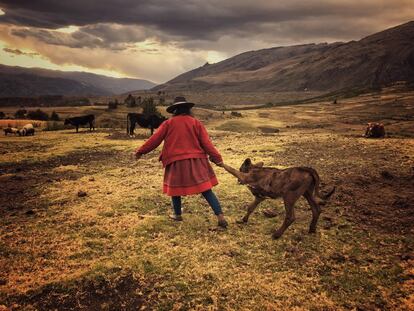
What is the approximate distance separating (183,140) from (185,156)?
322mm

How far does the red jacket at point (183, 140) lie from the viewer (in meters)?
6.72

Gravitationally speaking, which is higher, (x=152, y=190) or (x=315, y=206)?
(x=315, y=206)

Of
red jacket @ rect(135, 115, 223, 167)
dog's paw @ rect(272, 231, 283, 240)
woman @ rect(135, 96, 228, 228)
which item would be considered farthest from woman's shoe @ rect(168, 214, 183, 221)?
dog's paw @ rect(272, 231, 283, 240)

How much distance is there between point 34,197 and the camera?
913cm

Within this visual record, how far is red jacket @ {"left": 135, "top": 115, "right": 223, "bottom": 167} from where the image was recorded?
6.72 m

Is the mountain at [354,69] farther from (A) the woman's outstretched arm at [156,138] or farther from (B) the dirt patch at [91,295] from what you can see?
(B) the dirt patch at [91,295]

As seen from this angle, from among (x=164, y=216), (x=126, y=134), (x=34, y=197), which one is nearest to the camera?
(x=164, y=216)

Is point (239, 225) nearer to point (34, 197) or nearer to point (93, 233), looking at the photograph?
point (93, 233)

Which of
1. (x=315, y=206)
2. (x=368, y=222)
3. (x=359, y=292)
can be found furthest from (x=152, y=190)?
(x=359, y=292)

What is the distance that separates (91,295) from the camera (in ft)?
15.5

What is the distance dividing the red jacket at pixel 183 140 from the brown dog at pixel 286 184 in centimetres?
69

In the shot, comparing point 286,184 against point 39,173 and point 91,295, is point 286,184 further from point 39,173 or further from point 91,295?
point 39,173

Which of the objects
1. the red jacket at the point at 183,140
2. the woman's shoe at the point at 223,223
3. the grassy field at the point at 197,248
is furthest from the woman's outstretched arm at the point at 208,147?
the grassy field at the point at 197,248

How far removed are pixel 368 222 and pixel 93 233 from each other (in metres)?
5.57
